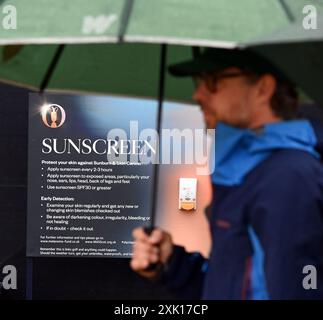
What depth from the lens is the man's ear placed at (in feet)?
12.0

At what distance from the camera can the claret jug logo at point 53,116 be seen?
4355mm

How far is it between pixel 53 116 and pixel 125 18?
149 cm

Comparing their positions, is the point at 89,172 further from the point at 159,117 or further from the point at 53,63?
the point at 53,63

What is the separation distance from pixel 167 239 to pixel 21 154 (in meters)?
1.19

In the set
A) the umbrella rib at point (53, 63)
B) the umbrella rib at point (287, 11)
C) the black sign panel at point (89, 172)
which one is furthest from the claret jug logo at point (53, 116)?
the umbrella rib at point (287, 11)

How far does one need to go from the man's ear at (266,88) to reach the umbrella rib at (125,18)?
2.95 feet

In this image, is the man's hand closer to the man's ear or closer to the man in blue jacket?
the man in blue jacket

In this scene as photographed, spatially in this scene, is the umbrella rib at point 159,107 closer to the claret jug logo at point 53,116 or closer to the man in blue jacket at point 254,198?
the man in blue jacket at point 254,198

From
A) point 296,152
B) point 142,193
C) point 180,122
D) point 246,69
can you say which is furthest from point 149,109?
point 296,152

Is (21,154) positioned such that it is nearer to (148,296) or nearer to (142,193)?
(142,193)

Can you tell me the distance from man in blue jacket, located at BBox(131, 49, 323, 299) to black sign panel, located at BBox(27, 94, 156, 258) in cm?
51

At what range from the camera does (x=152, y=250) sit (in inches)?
148

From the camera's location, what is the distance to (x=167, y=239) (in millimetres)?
3932

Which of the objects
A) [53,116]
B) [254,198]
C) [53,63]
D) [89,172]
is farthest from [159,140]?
[254,198]
